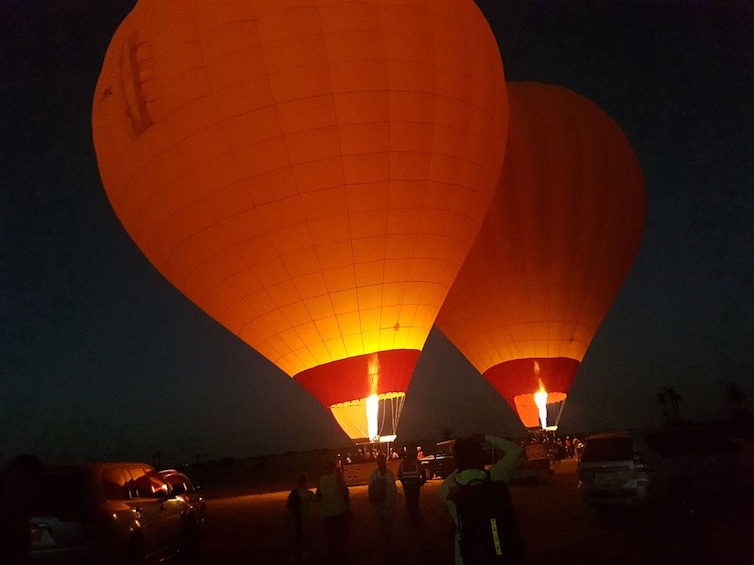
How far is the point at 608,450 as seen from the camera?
32.0 feet

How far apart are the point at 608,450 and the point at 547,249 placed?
1319 centimetres

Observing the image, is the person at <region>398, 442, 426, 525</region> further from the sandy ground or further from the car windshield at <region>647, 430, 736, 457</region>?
the car windshield at <region>647, 430, 736, 457</region>

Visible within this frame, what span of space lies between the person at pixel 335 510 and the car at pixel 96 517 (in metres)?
1.98

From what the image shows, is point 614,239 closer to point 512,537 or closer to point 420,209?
point 420,209

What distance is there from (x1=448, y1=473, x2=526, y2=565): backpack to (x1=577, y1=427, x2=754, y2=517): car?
20.5ft

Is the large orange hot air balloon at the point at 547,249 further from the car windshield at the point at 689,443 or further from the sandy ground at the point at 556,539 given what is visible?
the car windshield at the point at 689,443

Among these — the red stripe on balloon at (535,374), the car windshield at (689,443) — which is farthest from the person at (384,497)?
the red stripe on balloon at (535,374)

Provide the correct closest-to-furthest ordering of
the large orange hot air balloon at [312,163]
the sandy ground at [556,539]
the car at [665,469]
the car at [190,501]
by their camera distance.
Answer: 1. the sandy ground at [556,539]
2. the car at [665,469]
3. the car at [190,501]
4. the large orange hot air balloon at [312,163]

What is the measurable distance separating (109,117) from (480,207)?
922 cm

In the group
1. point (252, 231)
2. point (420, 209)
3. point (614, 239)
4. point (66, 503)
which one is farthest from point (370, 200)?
point (614, 239)

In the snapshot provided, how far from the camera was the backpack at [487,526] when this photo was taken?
3672mm

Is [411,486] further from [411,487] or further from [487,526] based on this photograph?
[487,526]

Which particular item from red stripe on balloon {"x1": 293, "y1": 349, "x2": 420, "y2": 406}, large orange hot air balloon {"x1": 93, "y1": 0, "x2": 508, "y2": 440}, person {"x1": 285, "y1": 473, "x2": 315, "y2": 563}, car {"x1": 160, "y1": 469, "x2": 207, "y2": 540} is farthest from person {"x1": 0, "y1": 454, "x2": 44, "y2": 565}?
red stripe on balloon {"x1": 293, "y1": 349, "x2": 420, "y2": 406}

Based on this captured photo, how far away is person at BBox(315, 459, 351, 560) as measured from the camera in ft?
26.7
